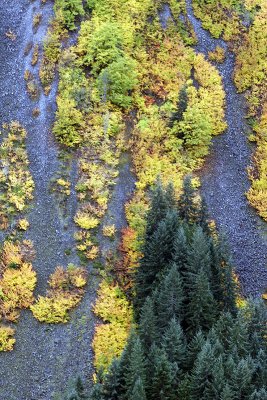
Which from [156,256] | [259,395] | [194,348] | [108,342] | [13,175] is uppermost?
[259,395]

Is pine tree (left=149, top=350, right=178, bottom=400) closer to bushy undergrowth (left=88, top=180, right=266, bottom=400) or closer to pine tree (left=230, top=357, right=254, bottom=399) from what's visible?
bushy undergrowth (left=88, top=180, right=266, bottom=400)

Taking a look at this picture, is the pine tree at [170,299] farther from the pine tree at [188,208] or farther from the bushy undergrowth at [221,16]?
the bushy undergrowth at [221,16]

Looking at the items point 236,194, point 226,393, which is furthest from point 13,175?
point 226,393

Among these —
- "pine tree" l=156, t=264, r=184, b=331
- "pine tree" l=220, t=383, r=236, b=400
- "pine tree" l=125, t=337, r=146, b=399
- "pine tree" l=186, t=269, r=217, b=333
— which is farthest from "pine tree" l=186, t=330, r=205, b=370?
"pine tree" l=125, t=337, r=146, b=399

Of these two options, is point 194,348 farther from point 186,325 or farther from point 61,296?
point 61,296

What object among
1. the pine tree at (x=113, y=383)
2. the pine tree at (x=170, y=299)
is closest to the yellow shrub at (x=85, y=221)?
the pine tree at (x=170, y=299)

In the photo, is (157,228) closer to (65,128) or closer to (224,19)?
(65,128)
